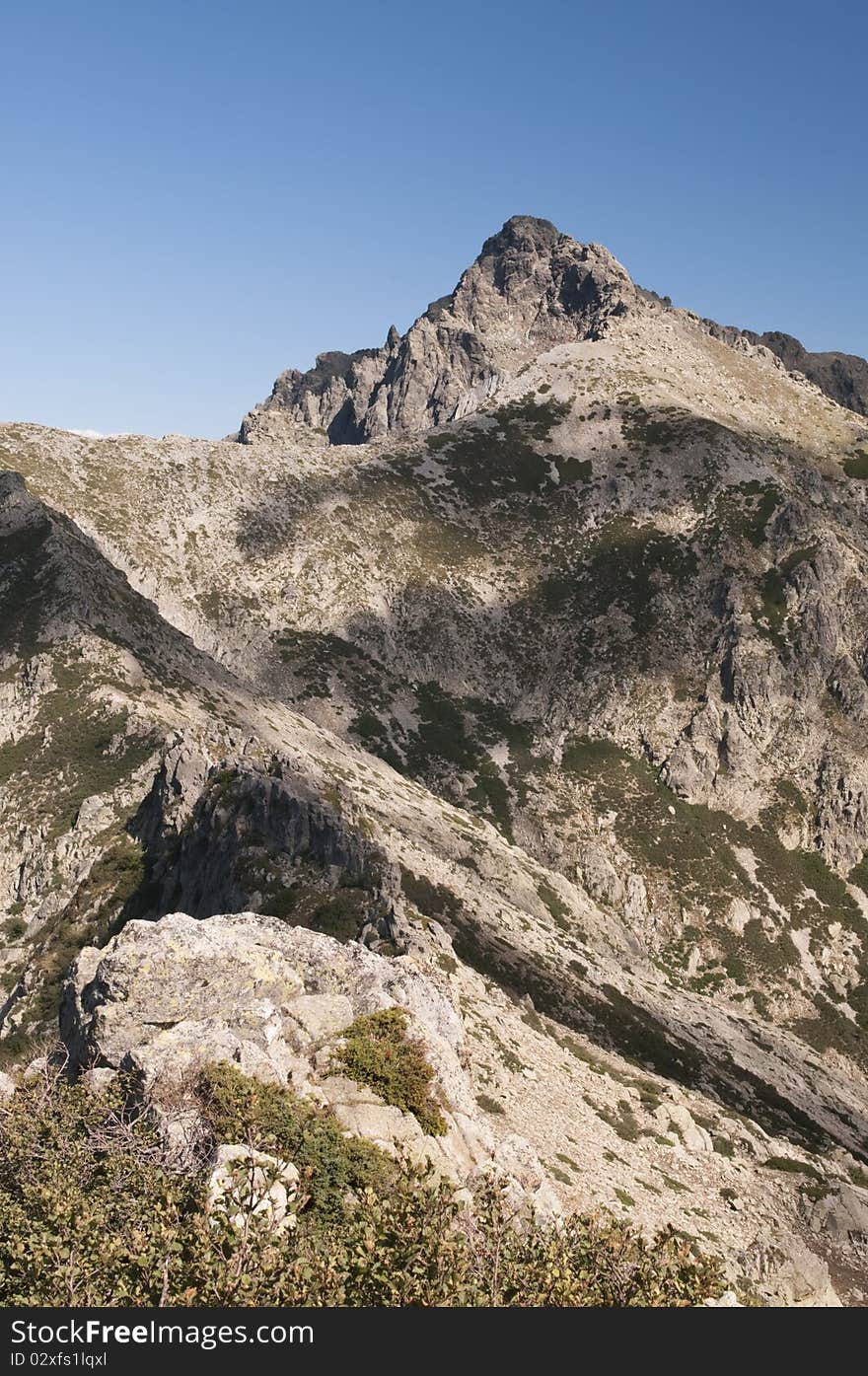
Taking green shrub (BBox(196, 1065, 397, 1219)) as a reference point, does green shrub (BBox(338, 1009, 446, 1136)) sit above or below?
above

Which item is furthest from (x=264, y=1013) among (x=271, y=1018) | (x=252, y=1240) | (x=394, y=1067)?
(x=252, y=1240)

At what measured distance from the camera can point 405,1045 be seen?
27.7m

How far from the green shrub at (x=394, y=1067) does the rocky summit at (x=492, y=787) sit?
1.49 feet

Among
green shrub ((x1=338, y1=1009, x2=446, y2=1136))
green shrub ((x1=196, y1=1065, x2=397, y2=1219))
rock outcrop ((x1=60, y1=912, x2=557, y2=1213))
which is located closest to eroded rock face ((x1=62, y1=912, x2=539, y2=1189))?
rock outcrop ((x1=60, y1=912, x2=557, y2=1213))

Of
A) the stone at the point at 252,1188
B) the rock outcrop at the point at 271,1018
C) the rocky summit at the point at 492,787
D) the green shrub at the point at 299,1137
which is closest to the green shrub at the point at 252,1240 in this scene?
the green shrub at the point at 299,1137

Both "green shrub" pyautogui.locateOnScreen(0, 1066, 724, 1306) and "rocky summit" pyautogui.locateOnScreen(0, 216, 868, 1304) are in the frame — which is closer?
"green shrub" pyautogui.locateOnScreen(0, 1066, 724, 1306)

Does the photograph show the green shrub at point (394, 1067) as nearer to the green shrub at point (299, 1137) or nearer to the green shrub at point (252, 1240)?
the green shrub at point (252, 1240)

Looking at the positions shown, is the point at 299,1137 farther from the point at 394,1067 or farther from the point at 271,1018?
the point at 271,1018

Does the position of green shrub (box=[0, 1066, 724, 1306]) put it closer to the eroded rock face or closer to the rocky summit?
the eroded rock face

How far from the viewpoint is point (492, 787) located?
124m

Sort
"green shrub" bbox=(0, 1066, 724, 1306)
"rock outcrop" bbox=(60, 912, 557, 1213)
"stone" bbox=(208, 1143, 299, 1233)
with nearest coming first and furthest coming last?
"green shrub" bbox=(0, 1066, 724, 1306) → "stone" bbox=(208, 1143, 299, 1233) → "rock outcrop" bbox=(60, 912, 557, 1213)

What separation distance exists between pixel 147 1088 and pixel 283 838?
28519 millimetres

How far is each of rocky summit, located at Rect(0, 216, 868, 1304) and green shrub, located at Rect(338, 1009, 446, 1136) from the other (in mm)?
454

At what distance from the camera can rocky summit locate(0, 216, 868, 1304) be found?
3158 centimetres
